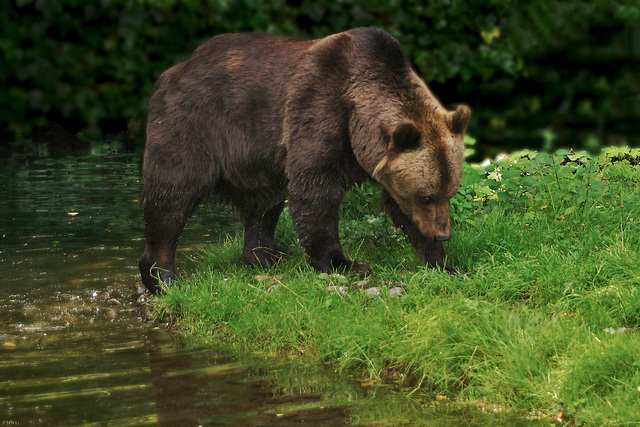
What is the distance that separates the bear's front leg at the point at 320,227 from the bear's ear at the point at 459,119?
892mm

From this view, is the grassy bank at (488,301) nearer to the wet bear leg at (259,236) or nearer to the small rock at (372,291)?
the small rock at (372,291)

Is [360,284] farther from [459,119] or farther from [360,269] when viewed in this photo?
[459,119]

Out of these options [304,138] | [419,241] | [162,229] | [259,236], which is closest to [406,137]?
[304,138]

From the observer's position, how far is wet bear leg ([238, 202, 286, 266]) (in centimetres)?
695

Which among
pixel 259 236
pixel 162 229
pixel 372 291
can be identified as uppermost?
pixel 162 229

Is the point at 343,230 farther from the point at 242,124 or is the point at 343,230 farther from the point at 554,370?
the point at 554,370

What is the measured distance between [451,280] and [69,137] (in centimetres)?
913

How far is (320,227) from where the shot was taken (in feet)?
20.3

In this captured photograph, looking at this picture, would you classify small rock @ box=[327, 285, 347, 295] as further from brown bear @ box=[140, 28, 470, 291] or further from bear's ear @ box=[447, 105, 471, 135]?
bear's ear @ box=[447, 105, 471, 135]

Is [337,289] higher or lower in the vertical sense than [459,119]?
lower

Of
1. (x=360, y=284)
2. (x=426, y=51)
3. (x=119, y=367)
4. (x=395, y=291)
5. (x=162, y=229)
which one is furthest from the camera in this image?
(x=426, y=51)

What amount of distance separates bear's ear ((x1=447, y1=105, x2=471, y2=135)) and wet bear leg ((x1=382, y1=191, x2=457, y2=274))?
2.41 ft

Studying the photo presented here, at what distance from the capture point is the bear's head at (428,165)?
224 inches

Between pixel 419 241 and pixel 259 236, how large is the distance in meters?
1.38
